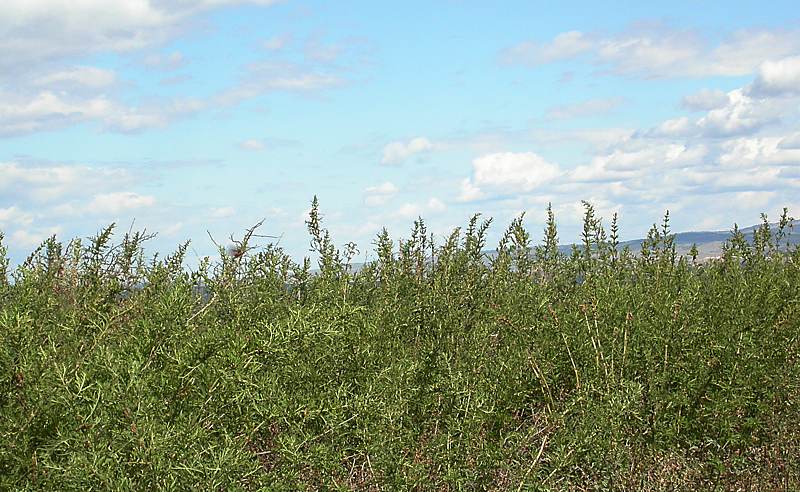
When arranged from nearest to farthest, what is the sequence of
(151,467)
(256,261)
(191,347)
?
(151,467) → (191,347) → (256,261)

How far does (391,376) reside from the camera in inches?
171

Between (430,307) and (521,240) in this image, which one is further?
(521,240)

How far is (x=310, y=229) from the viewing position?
666 centimetres

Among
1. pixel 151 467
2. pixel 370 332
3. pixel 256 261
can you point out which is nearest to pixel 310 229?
pixel 256 261

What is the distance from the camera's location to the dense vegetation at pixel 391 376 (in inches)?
146

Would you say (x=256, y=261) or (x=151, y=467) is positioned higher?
(x=256, y=261)

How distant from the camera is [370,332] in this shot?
15.6ft

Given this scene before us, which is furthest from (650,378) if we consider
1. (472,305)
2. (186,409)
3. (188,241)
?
(188,241)

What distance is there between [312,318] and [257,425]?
1.89ft

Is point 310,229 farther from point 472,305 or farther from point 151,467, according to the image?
point 151,467

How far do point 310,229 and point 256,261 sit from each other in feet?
2.44

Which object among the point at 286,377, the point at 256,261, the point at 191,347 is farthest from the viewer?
the point at 256,261

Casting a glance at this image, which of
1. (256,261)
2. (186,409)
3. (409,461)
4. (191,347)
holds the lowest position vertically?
(409,461)

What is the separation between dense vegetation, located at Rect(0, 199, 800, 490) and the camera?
12.2ft
